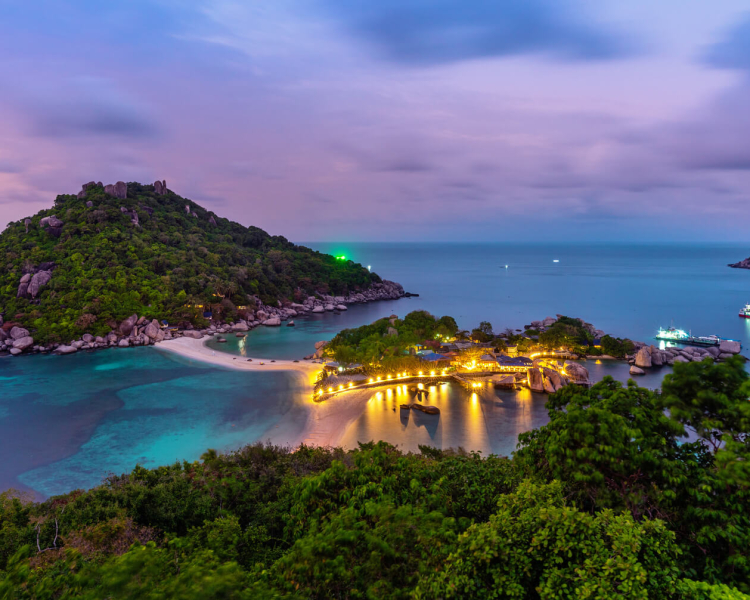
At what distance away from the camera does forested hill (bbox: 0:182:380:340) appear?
38.8m

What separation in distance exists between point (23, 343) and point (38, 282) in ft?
31.4

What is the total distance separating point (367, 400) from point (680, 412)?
18.1 meters

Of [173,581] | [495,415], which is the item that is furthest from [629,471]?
[495,415]

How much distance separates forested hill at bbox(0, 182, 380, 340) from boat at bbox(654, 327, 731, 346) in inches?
1741

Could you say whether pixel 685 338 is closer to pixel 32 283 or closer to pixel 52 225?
pixel 32 283

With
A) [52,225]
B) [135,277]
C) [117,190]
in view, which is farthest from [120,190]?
[135,277]

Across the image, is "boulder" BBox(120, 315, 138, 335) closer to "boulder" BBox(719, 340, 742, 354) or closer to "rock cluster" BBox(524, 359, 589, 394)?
"rock cluster" BBox(524, 359, 589, 394)

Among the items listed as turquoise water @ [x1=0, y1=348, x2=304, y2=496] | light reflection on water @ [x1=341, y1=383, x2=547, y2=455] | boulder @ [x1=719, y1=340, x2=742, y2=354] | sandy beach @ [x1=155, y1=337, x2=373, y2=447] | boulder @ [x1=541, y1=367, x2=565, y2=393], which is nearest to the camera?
turquoise water @ [x1=0, y1=348, x2=304, y2=496]

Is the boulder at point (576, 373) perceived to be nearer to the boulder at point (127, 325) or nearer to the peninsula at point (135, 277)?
the peninsula at point (135, 277)

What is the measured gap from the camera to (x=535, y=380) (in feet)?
80.0

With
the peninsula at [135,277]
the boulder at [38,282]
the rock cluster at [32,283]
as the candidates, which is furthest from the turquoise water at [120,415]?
the rock cluster at [32,283]

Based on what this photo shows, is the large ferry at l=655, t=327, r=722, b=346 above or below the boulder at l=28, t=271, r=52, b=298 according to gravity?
below

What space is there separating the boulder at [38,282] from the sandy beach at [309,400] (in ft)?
53.1

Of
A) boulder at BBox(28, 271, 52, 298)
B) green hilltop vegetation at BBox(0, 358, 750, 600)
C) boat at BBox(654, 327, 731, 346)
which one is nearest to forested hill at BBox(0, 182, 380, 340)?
boulder at BBox(28, 271, 52, 298)
